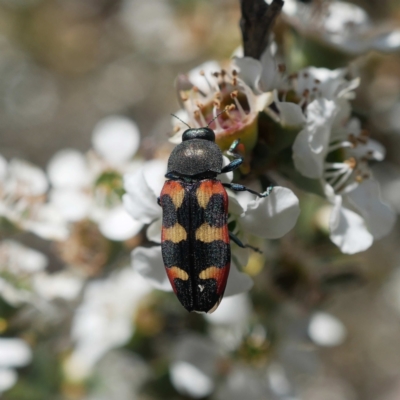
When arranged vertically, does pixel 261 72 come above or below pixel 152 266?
above

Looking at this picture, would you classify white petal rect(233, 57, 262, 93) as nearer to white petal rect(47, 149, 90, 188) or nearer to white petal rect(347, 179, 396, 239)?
white petal rect(347, 179, 396, 239)

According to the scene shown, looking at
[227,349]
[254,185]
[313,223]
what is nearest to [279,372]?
[227,349]

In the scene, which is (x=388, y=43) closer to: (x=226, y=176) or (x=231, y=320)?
(x=226, y=176)

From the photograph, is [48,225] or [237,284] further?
[48,225]

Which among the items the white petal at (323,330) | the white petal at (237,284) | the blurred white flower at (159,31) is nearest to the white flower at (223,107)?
the white petal at (237,284)

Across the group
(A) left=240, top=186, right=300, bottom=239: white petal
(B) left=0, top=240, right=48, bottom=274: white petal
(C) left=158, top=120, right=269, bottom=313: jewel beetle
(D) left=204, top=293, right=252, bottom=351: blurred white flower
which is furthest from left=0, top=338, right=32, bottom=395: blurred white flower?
(A) left=240, top=186, right=300, bottom=239: white petal

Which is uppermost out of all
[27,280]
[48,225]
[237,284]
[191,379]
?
[237,284]

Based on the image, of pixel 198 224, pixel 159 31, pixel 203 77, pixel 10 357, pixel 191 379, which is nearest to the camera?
pixel 198 224

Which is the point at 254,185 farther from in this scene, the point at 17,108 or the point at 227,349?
the point at 17,108

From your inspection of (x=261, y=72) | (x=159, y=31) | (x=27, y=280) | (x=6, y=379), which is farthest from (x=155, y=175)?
(x=159, y=31)
